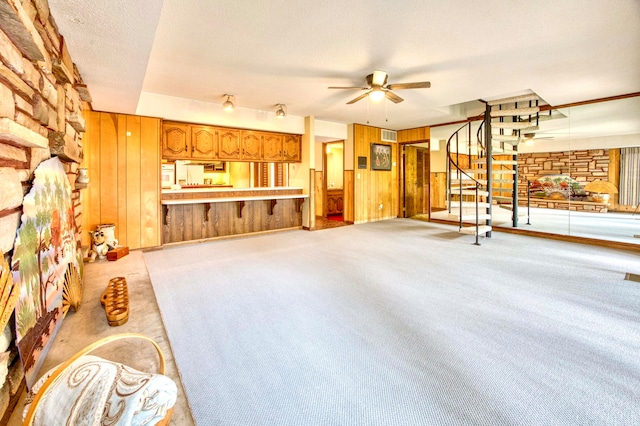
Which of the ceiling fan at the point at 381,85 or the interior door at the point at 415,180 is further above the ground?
the ceiling fan at the point at 381,85

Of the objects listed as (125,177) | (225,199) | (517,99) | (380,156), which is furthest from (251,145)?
(517,99)

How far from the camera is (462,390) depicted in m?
1.62

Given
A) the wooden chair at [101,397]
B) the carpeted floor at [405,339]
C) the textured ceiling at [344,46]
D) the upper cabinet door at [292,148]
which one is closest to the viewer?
the wooden chair at [101,397]

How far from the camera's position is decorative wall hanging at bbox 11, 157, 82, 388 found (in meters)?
1.36

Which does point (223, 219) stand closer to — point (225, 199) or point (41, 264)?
point (225, 199)

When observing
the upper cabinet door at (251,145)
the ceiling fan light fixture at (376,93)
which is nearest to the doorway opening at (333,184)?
the upper cabinet door at (251,145)

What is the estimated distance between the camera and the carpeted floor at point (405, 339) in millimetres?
1511

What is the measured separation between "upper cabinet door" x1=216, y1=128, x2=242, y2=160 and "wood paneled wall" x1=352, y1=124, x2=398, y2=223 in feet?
10.2

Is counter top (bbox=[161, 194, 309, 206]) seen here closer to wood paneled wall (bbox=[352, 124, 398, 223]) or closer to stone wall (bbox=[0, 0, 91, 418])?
wood paneled wall (bbox=[352, 124, 398, 223])

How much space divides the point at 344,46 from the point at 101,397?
11.6 ft

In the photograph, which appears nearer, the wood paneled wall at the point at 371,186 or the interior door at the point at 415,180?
the wood paneled wall at the point at 371,186

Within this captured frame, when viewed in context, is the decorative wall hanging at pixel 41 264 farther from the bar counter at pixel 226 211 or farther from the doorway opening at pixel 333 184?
the doorway opening at pixel 333 184

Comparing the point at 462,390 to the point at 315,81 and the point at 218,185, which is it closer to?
the point at 315,81

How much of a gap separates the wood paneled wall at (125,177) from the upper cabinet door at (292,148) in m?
2.59
